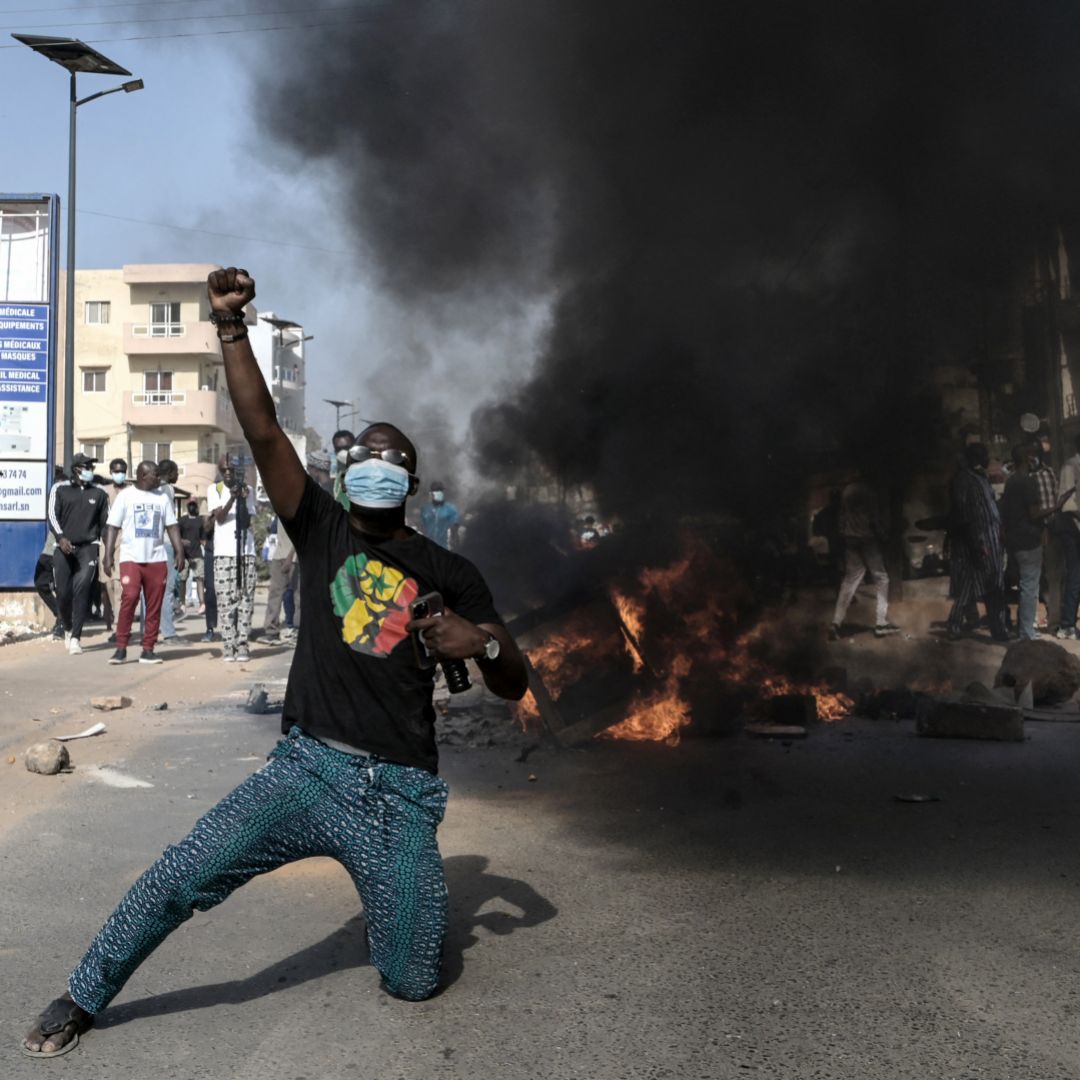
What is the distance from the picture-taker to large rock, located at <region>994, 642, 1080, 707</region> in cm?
737

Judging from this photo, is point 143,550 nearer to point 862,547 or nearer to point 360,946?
point 862,547

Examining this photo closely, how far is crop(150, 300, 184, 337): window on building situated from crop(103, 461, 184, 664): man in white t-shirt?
4172 cm

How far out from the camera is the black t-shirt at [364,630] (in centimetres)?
296

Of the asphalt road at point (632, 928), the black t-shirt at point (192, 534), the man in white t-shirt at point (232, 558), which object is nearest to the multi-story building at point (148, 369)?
the black t-shirt at point (192, 534)

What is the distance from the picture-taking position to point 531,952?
3.40 meters

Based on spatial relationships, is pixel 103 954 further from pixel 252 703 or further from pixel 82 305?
pixel 82 305

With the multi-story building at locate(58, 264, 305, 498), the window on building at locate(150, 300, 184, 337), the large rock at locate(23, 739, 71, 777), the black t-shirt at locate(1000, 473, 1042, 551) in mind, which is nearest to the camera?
the large rock at locate(23, 739, 71, 777)

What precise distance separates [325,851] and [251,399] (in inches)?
43.4

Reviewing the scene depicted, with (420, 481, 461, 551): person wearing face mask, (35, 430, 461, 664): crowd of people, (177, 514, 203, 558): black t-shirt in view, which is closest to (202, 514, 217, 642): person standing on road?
(35, 430, 461, 664): crowd of people

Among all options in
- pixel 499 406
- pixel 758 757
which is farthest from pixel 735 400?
pixel 758 757

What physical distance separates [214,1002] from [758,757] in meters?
3.51

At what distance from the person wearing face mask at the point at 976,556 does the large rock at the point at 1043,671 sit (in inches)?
27.4

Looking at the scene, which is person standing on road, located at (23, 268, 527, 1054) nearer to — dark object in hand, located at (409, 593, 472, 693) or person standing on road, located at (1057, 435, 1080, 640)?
dark object in hand, located at (409, 593, 472, 693)

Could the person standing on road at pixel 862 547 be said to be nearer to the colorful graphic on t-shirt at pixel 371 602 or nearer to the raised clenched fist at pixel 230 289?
the colorful graphic on t-shirt at pixel 371 602
